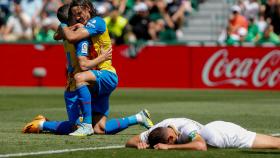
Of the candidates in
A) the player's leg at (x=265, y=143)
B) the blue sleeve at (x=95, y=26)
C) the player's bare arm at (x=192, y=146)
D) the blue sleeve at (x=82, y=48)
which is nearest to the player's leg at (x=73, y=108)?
the blue sleeve at (x=82, y=48)

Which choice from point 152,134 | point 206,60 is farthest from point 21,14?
point 152,134

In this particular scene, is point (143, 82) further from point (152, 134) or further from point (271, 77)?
point (152, 134)

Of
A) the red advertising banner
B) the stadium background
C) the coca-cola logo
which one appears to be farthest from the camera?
the red advertising banner

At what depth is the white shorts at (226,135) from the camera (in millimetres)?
10359

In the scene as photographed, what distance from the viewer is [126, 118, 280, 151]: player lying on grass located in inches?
396

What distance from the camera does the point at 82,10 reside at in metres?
12.6

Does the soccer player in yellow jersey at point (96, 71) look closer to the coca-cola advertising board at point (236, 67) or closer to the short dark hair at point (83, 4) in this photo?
the short dark hair at point (83, 4)

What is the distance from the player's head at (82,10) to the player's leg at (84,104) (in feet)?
2.57

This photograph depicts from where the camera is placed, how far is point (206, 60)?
90.4ft

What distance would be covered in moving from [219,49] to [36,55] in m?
5.88

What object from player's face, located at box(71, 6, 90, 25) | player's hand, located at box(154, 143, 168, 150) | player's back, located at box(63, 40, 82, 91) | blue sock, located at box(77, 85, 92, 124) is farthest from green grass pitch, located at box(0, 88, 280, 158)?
player's face, located at box(71, 6, 90, 25)

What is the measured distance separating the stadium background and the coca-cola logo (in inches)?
1.1

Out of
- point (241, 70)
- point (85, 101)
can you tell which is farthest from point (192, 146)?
point (241, 70)

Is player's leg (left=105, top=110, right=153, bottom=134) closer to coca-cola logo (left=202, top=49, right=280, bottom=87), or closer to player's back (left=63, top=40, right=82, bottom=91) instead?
player's back (left=63, top=40, right=82, bottom=91)
